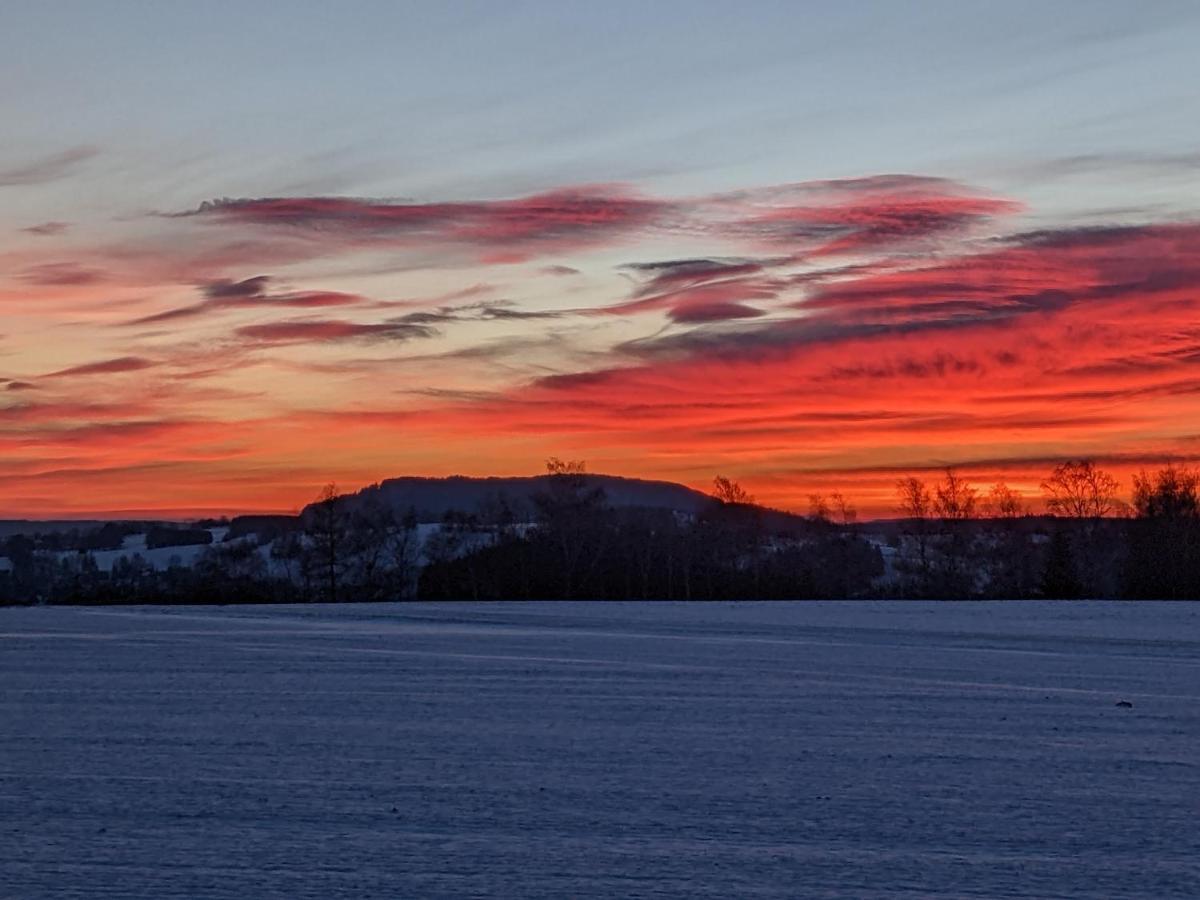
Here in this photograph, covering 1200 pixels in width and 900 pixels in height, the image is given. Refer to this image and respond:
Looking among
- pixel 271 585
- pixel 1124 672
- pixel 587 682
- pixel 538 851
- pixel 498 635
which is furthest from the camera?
pixel 271 585

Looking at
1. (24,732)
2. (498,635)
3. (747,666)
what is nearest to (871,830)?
(24,732)

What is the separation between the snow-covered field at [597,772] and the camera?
737 cm

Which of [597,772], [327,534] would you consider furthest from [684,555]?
[597,772]

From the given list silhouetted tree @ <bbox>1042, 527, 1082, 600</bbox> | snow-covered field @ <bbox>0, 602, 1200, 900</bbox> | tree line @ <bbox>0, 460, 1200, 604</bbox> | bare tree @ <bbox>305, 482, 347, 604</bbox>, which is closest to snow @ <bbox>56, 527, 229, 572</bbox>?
tree line @ <bbox>0, 460, 1200, 604</bbox>

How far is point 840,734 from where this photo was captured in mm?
12195

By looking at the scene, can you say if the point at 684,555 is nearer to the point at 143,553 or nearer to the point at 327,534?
the point at 327,534

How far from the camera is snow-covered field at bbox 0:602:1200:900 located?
737 cm

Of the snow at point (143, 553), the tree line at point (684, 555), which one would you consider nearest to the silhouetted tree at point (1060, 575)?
the tree line at point (684, 555)

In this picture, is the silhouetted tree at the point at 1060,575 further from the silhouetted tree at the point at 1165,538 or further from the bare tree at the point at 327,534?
the bare tree at the point at 327,534

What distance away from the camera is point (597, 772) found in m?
10.3

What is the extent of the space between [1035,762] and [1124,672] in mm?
7886

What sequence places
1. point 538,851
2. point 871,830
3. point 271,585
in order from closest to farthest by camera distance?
point 538,851
point 871,830
point 271,585

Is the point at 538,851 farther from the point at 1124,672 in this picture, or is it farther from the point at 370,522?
the point at 370,522

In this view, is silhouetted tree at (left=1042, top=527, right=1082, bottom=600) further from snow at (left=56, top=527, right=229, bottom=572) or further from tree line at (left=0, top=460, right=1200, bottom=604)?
snow at (left=56, top=527, right=229, bottom=572)
